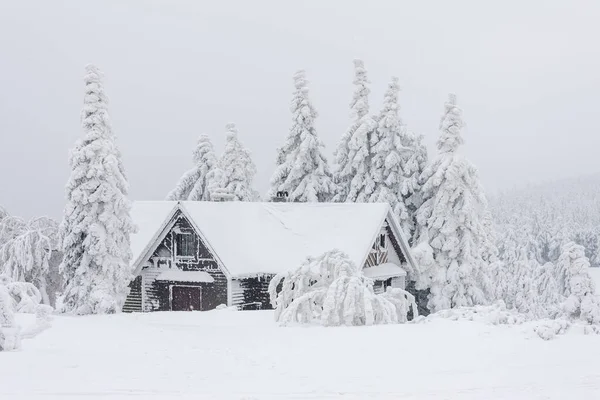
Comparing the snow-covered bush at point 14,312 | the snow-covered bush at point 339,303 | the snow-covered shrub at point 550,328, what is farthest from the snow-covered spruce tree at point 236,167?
the snow-covered shrub at point 550,328

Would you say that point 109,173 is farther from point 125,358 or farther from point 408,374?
point 408,374

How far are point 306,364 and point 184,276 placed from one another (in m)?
18.3

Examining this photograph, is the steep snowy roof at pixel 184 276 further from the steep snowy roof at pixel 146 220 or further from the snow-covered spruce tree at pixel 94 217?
the snow-covered spruce tree at pixel 94 217

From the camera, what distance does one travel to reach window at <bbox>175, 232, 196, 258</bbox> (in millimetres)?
28672

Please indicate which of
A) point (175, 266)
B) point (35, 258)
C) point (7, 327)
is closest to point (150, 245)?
point (175, 266)

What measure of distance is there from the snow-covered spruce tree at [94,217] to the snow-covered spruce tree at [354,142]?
17384 mm

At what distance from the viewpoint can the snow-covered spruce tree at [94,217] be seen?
24891 mm

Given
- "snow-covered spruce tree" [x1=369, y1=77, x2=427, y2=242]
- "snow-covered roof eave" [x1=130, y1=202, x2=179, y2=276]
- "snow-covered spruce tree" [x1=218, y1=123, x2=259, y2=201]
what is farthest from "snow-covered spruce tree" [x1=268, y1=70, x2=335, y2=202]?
"snow-covered roof eave" [x1=130, y1=202, x2=179, y2=276]

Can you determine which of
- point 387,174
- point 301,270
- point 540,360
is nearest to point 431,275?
point 387,174

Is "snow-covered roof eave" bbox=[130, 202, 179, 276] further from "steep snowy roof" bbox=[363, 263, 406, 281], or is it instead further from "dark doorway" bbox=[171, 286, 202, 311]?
"steep snowy roof" bbox=[363, 263, 406, 281]

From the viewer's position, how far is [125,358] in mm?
11141

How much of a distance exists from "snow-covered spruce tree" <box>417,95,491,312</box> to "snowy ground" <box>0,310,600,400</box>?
1881cm

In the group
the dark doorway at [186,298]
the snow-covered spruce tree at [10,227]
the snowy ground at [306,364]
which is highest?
the snow-covered spruce tree at [10,227]

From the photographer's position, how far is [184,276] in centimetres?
2828
